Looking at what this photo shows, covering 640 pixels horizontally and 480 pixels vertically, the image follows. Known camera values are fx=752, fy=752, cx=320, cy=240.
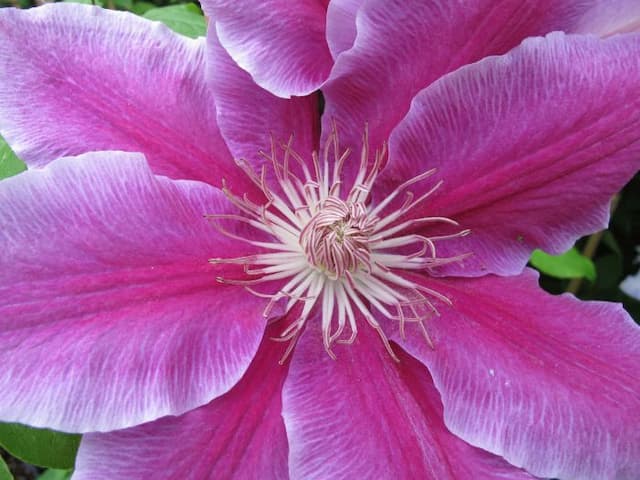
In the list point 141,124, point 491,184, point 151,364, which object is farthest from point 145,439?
point 491,184

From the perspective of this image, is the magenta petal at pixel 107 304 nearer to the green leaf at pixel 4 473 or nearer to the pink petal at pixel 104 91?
the pink petal at pixel 104 91

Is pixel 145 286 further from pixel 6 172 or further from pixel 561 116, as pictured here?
pixel 561 116

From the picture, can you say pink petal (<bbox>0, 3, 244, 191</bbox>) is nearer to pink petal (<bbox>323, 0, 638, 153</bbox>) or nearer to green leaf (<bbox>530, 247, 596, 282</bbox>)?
pink petal (<bbox>323, 0, 638, 153</bbox>)

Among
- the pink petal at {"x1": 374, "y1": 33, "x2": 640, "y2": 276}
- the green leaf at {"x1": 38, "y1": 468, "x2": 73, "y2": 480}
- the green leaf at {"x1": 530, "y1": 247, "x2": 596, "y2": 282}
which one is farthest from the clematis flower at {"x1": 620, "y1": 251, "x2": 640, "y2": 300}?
the green leaf at {"x1": 38, "y1": 468, "x2": 73, "y2": 480}

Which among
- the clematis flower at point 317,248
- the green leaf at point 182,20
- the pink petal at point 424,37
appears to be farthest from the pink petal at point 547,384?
the green leaf at point 182,20

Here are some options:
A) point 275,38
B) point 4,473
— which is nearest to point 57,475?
point 4,473
